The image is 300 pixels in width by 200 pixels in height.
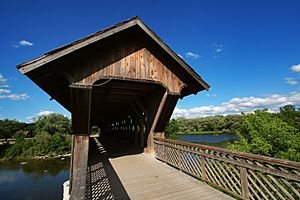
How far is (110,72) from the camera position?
17.1 ft

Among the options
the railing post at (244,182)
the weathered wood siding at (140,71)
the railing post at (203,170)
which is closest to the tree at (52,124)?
the weathered wood siding at (140,71)

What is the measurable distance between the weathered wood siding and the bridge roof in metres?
0.52

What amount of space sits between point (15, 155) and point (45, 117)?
1860cm

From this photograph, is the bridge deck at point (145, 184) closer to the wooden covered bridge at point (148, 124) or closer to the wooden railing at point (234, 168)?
the wooden covered bridge at point (148, 124)

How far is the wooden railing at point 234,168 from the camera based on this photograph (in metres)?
2.71

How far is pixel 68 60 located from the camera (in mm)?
4699

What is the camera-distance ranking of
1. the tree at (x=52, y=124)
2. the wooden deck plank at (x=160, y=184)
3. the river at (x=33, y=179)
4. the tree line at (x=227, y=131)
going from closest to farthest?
the wooden deck plank at (x=160, y=184)
the tree line at (x=227, y=131)
the river at (x=33, y=179)
the tree at (x=52, y=124)

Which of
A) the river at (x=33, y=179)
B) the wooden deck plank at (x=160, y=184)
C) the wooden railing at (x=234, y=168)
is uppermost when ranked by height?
the wooden railing at (x=234, y=168)

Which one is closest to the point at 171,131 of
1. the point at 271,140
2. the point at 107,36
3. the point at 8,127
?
the point at 271,140

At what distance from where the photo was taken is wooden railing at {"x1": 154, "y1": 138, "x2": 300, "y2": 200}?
8.87 ft

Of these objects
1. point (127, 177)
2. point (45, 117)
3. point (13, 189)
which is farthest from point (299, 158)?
point (45, 117)

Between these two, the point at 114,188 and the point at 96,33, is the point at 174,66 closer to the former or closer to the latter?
the point at 96,33

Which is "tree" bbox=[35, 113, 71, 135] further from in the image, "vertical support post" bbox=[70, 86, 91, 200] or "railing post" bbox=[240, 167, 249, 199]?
"railing post" bbox=[240, 167, 249, 199]

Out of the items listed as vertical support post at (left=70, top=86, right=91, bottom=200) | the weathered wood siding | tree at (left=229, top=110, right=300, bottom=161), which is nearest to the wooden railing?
the weathered wood siding
